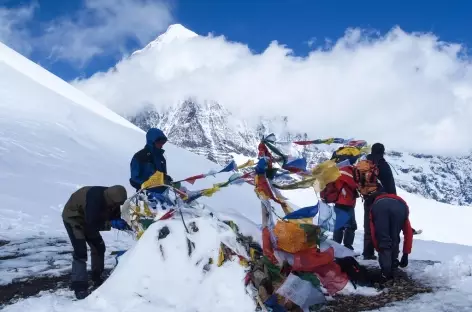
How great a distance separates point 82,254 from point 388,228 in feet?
12.1

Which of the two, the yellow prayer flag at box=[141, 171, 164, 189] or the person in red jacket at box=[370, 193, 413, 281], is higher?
the yellow prayer flag at box=[141, 171, 164, 189]

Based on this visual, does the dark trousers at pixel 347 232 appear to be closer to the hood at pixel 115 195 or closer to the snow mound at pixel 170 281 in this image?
the snow mound at pixel 170 281

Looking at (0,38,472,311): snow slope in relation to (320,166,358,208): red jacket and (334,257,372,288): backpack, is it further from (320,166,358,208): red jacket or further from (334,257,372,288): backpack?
(320,166,358,208): red jacket

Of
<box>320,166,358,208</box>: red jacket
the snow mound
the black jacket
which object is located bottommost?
the snow mound

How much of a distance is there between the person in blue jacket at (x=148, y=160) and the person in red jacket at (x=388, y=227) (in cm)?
305

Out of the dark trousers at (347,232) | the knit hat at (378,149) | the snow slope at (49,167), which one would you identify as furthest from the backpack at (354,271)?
the knit hat at (378,149)

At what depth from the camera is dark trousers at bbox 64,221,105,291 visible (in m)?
6.08

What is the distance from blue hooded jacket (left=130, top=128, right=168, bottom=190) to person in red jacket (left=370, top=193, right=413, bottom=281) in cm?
305

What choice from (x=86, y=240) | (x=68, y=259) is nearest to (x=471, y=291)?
(x=86, y=240)

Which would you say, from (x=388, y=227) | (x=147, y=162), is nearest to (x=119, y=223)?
(x=147, y=162)

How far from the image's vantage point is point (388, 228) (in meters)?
6.18

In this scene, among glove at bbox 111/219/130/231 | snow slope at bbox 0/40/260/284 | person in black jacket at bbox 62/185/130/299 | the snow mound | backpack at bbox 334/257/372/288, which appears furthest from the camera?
snow slope at bbox 0/40/260/284

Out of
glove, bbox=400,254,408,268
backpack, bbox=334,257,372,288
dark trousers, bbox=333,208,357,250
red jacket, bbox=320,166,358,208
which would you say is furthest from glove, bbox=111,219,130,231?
glove, bbox=400,254,408,268

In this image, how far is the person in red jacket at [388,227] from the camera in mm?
6082
